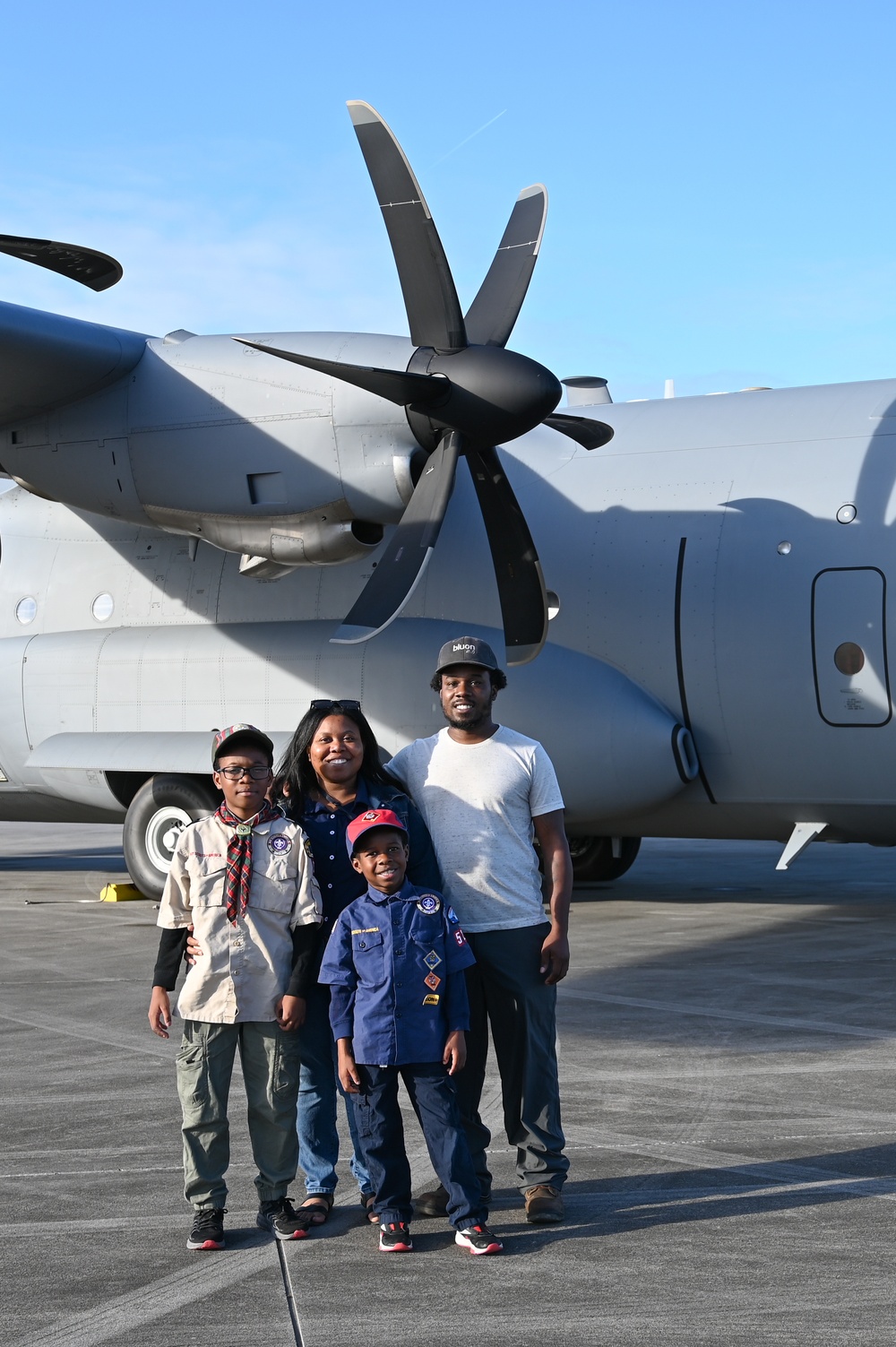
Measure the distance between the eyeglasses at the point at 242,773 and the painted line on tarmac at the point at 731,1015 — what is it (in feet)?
13.7

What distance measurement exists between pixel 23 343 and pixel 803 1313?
9577 mm

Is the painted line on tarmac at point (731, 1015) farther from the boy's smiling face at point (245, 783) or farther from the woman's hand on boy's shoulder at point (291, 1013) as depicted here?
the boy's smiling face at point (245, 783)

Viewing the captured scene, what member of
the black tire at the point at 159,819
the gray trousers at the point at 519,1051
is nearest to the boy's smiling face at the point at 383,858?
the gray trousers at the point at 519,1051

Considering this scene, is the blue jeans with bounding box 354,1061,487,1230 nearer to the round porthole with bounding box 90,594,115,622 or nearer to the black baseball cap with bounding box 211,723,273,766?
the black baseball cap with bounding box 211,723,273,766

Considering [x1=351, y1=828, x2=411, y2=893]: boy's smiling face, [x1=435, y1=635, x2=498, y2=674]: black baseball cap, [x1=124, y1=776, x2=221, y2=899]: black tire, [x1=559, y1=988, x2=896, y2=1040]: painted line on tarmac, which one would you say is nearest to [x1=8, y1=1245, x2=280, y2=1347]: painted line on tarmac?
[x1=351, y1=828, x2=411, y2=893]: boy's smiling face

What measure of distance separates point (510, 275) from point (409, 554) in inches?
105

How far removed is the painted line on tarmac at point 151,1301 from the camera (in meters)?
3.95

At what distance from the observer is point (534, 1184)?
497 cm

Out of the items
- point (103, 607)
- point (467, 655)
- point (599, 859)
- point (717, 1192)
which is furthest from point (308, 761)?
point (599, 859)

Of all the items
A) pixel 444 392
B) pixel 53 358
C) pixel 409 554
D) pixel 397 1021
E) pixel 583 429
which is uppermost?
pixel 53 358

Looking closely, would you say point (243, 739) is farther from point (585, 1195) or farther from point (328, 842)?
point (585, 1195)

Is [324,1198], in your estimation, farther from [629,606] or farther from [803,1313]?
[629,606]

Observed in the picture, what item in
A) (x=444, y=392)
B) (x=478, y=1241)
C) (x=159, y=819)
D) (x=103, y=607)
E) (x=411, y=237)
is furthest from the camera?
(x=103, y=607)

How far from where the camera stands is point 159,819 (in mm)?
13438
